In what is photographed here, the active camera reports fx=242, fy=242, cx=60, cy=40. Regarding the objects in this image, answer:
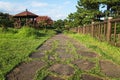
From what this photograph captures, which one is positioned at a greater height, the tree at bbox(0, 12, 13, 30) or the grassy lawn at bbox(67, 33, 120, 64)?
the tree at bbox(0, 12, 13, 30)

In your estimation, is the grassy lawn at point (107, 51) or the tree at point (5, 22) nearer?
the grassy lawn at point (107, 51)

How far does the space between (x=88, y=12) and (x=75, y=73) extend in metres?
26.2

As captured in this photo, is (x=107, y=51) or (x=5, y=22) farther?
(x=5, y=22)

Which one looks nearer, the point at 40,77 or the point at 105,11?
the point at 40,77

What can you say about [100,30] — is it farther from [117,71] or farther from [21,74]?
[21,74]

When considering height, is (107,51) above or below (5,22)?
below

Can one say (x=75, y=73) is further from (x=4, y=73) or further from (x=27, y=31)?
(x=27, y=31)

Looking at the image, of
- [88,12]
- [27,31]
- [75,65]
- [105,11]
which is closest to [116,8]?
[105,11]

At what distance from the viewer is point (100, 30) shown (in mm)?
13195

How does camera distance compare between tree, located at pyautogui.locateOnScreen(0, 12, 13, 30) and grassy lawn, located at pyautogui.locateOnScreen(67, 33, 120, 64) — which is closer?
grassy lawn, located at pyautogui.locateOnScreen(67, 33, 120, 64)

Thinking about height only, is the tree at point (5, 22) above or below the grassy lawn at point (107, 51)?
above

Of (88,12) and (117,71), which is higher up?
(88,12)

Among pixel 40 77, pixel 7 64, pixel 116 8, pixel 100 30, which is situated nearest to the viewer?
pixel 40 77

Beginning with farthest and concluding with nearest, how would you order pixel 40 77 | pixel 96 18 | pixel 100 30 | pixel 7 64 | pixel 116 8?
1. pixel 96 18
2. pixel 116 8
3. pixel 100 30
4. pixel 7 64
5. pixel 40 77
